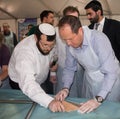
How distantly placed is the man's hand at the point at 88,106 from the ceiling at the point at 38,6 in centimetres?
701

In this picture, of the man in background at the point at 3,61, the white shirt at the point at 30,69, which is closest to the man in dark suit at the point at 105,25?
the white shirt at the point at 30,69

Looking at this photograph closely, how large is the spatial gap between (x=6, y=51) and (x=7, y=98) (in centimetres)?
61

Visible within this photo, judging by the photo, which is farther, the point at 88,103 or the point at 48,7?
the point at 48,7

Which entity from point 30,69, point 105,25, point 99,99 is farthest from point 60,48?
point 99,99

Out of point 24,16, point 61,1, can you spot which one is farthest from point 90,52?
point 24,16

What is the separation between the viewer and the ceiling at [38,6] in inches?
343

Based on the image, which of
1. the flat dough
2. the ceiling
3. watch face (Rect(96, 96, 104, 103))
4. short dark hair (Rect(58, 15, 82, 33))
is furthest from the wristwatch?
the ceiling

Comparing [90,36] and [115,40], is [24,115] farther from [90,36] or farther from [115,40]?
[115,40]

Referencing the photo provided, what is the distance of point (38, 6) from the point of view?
9.34 metres

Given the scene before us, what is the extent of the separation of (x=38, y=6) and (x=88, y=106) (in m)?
8.01

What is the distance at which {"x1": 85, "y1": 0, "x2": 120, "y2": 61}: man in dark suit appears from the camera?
287 cm

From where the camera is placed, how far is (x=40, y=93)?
1.75 m

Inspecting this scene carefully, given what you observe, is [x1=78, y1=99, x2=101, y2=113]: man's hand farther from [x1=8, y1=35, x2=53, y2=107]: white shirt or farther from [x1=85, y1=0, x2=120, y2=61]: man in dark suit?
[x1=85, y1=0, x2=120, y2=61]: man in dark suit

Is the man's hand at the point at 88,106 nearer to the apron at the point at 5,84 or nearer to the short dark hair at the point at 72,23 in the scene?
the short dark hair at the point at 72,23
